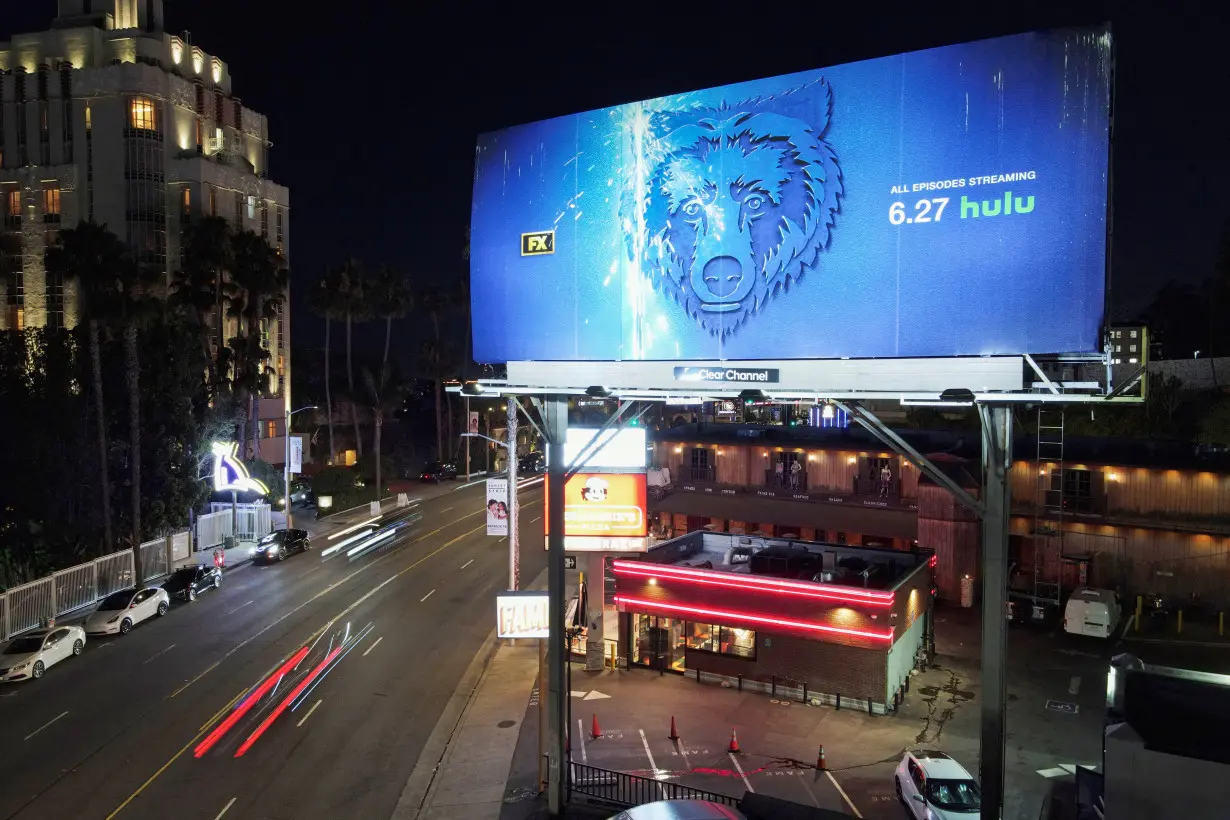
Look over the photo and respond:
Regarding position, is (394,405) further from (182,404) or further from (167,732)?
(167,732)

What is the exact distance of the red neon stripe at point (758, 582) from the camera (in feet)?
75.8

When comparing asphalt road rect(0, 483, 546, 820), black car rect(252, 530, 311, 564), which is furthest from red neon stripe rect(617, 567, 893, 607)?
black car rect(252, 530, 311, 564)

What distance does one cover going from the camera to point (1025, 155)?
11.1 metres

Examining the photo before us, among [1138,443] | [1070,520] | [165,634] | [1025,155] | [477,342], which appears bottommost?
[165,634]

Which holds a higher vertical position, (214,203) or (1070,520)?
(214,203)

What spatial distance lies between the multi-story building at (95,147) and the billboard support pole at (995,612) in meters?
70.0

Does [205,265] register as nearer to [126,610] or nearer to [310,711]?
[126,610]

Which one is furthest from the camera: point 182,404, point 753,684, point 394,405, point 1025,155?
point 394,405

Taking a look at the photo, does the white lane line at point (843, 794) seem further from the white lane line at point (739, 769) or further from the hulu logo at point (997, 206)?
the hulu logo at point (997, 206)

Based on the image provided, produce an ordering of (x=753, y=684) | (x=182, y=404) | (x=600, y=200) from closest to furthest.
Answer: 1. (x=600, y=200)
2. (x=753, y=684)
3. (x=182, y=404)

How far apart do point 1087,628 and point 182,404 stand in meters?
44.0

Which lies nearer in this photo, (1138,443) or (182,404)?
(1138,443)

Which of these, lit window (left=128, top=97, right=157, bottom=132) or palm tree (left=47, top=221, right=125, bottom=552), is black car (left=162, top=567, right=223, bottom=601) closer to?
palm tree (left=47, top=221, right=125, bottom=552)

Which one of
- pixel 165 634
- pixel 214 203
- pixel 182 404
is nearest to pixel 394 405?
pixel 214 203
